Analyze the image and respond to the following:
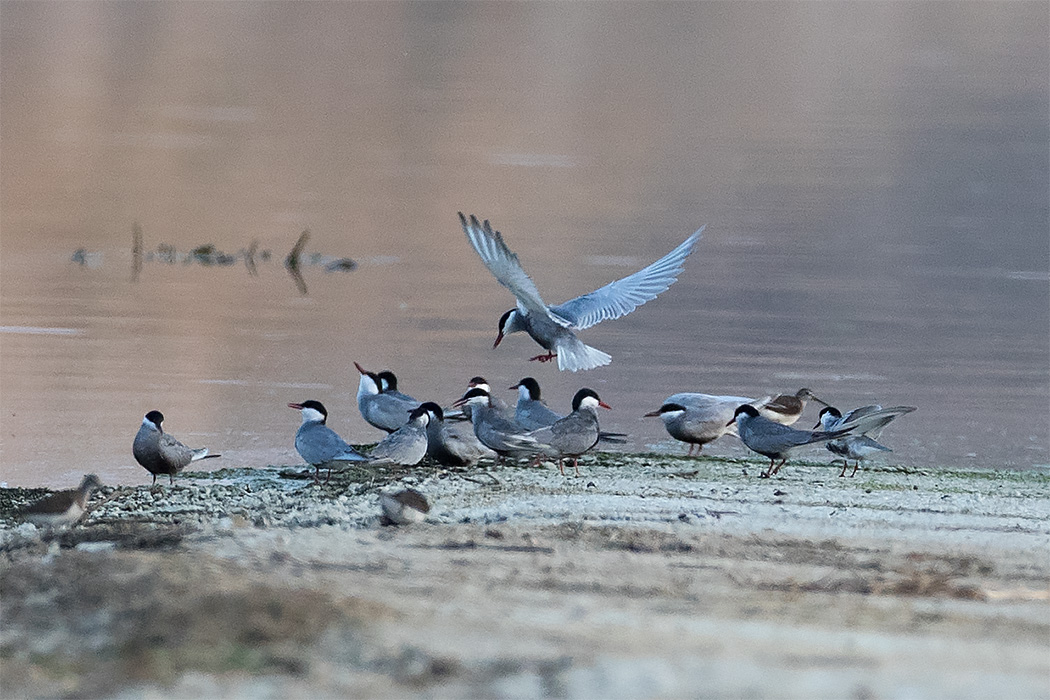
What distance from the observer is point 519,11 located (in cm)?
5794

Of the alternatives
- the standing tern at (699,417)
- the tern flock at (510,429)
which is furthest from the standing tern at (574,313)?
the standing tern at (699,417)

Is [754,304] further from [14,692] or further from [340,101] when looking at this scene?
[340,101]

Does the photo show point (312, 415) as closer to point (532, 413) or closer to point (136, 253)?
point (532, 413)

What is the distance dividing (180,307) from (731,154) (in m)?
12.9

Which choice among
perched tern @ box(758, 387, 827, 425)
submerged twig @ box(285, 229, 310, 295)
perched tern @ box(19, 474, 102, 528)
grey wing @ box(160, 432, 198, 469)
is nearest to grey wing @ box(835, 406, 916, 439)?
→ perched tern @ box(758, 387, 827, 425)

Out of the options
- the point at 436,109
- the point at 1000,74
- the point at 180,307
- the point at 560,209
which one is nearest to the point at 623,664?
the point at 180,307

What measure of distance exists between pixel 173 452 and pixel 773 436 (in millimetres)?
2677

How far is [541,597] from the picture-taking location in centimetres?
531

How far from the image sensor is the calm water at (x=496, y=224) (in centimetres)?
1078

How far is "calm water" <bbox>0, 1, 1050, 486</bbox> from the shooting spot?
10781 mm

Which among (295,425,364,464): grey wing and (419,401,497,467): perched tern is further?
(419,401,497,467): perched tern

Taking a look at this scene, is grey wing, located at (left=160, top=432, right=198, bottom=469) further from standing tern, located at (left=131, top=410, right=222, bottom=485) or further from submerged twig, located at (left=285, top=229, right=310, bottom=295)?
submerged twig, located at (left=285, top=229, right=310, bottom=295)

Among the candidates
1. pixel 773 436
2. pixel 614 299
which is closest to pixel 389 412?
pixel 614 299

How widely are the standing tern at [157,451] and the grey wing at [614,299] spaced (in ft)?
9.24
